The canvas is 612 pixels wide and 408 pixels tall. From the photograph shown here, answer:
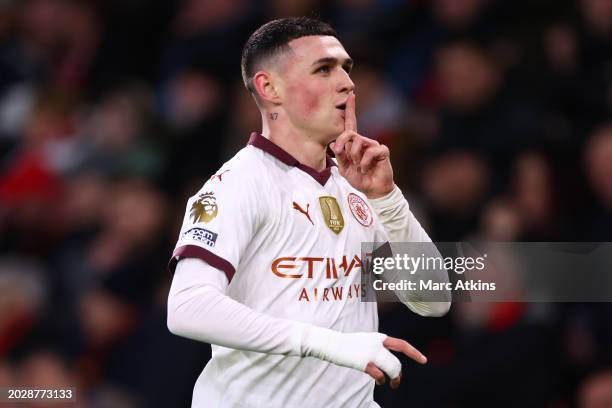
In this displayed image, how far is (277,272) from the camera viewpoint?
3.55 m

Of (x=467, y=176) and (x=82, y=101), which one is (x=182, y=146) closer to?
(x=82, y=101)

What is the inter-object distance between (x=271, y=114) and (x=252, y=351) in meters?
1.04

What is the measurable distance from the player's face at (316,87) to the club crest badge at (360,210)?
0.84 ft

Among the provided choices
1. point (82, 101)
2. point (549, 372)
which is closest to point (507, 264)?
point (549, 372)

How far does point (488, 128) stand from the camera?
5.85 metres

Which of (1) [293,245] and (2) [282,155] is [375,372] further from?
(2) [282,155]

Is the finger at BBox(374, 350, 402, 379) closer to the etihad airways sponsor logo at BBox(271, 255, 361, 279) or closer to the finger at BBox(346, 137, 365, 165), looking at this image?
the etihad airways sponsor logo at BBox(271, 255, 361, 279)

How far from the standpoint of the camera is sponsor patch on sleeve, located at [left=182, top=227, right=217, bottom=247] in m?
3.34

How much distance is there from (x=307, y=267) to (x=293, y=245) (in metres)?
0.09

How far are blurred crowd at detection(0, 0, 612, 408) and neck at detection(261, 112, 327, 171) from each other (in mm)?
1417

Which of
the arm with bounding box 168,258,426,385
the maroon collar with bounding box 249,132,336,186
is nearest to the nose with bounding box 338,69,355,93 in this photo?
the maroon collar with bounding box 249,132,336,186

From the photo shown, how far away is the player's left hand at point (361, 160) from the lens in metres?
3.72

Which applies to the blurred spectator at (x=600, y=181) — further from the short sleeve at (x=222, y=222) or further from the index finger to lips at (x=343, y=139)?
the short sleeve at (x=222, y=222)

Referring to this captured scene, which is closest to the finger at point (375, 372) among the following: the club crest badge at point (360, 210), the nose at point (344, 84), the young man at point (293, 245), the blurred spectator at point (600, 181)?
the young man at point (293, 245)
